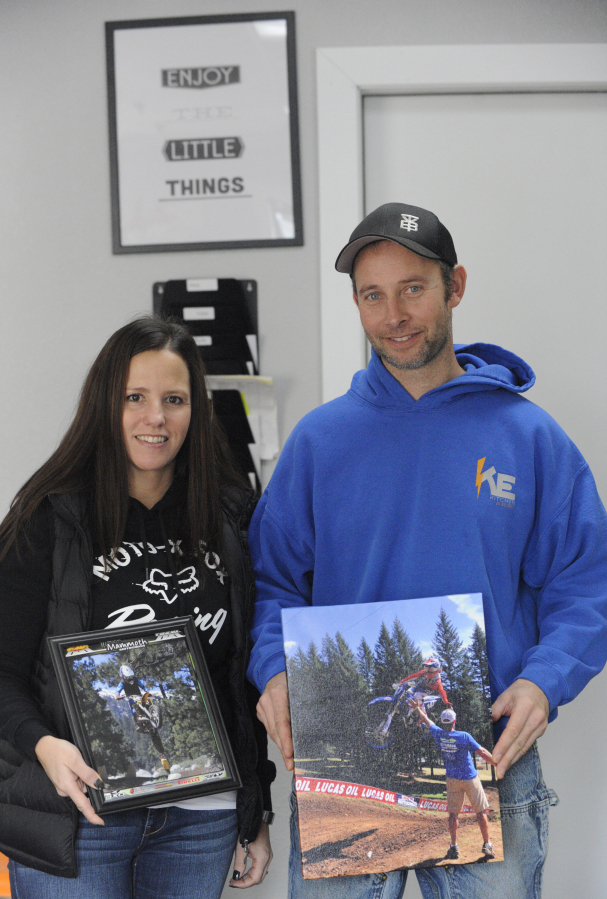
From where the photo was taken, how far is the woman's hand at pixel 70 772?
1102mm

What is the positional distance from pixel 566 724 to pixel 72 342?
1760 mm

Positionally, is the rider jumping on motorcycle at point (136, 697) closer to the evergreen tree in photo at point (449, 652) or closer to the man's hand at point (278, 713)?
the man's hand at point (278, 713)

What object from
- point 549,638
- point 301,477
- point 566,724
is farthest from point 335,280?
point 566,724

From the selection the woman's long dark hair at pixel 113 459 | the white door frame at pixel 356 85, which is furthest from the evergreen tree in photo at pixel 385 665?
the white door frame at pixel 356 85

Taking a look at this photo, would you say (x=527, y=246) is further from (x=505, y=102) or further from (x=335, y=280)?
(x=335, y=280)

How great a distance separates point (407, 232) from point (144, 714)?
877 millimetres

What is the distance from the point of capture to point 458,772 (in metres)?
1.11

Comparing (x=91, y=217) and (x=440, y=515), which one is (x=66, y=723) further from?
(x=91, y=217)

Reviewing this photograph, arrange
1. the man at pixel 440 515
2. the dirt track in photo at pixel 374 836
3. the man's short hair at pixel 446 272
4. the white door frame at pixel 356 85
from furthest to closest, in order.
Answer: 1. the white door frame at pixel 356 85
2. the man's short hair at pixel 446 272
3. the man at pixel 440 515
4. the dirt track in photo at pixel 374 836

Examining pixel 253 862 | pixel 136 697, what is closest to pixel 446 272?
pixel 136 697

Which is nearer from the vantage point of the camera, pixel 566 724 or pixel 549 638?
pixel 549 638

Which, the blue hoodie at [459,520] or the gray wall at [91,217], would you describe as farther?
the gray wall at [91,217]

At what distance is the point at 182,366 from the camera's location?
144 centimetres

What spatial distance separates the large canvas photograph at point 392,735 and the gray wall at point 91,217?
1032 millimetres
